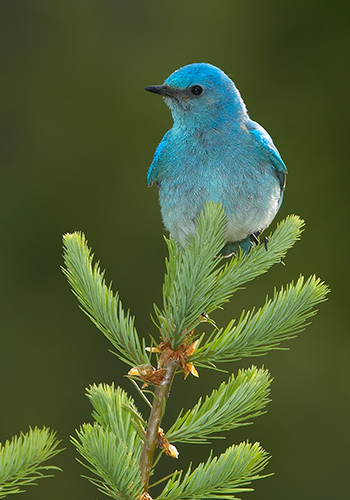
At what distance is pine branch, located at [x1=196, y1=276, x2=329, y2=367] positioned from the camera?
1.75 metres

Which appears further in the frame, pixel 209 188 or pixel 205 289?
pixel 209 188

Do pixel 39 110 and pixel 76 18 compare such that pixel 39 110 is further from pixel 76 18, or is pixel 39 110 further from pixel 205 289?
pixel 205 289

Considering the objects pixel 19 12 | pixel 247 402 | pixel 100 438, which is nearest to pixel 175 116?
pixel 247 402

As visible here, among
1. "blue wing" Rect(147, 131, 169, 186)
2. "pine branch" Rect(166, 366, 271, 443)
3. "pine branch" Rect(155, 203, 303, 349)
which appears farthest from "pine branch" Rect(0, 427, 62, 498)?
"blue wing" Rect(147, 131, 169, 186)

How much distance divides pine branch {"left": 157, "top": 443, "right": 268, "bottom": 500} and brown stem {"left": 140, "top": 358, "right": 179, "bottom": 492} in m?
0.07

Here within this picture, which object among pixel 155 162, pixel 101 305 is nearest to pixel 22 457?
pixel 101 305

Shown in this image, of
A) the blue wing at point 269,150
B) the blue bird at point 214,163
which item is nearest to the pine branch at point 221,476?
the blue bird at point 214,163

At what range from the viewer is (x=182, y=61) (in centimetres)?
617

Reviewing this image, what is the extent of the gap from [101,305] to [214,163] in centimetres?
151

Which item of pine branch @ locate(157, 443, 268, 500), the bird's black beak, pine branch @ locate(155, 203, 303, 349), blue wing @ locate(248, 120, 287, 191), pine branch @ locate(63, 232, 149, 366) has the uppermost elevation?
the bird's black beak

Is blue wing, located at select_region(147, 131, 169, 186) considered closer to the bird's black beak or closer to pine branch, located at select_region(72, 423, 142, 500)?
the bird's black beak

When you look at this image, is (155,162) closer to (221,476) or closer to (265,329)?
Answer: (265,329)

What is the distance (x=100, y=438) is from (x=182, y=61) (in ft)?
17.1

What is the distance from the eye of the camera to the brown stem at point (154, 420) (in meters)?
1.50
